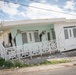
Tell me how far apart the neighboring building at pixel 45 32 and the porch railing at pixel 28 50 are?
2.27 ft

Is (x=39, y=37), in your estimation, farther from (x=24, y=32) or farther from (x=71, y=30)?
(x=71, y=30)

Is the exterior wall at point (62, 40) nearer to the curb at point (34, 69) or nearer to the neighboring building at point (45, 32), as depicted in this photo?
the neighboring building at point (45, 32)

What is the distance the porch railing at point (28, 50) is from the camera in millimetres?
15125

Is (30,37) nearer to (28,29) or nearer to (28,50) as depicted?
(28,29)

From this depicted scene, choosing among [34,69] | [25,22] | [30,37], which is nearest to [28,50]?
[25,22]

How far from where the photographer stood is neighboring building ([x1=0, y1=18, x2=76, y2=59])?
57.6ft

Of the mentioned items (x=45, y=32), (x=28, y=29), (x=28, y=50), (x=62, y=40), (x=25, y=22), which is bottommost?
(x=28, y=50)

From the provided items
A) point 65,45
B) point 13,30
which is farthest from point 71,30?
point 13,30

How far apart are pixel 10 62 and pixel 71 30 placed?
30.0ft

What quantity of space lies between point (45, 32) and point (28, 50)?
4299 millimetres

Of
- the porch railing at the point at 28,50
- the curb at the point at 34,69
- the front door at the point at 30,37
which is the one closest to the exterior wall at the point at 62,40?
the porch railing at the point at 28,50

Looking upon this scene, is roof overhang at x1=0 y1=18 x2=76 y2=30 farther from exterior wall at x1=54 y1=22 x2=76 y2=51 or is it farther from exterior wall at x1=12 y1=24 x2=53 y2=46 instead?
exterior wall at x1=12 y1=24 x2=53 y2=46

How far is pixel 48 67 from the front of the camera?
12.1m

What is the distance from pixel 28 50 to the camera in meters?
16.1
